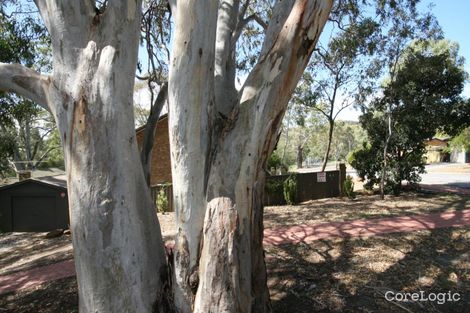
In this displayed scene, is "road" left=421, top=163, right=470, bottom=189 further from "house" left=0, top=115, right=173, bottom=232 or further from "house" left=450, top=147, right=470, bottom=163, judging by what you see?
"house" left=0, top=115, right=173, bottom=232

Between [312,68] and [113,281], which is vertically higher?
[312,68]

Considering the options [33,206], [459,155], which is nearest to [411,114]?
[33,206]

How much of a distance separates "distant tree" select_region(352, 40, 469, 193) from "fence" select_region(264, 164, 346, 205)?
1.38 meters

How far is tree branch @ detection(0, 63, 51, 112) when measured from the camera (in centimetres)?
350

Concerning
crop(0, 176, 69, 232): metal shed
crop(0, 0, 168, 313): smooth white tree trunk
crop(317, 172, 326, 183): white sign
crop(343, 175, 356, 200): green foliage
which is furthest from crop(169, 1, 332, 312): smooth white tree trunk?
crop(0, 176, 69, 232): metal shed

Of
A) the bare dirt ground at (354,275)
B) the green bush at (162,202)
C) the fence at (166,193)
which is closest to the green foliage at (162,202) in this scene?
the green bush at (162,202)

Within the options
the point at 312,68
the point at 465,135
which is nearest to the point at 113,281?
the point at 312,68

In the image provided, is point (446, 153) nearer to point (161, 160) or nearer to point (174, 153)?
point (161, 160)

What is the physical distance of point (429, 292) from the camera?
4859 mm

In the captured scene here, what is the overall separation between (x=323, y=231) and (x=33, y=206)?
13.6 m

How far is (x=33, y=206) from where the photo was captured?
16.8 m

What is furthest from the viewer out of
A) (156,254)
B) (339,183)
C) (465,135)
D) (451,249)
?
(465,135)

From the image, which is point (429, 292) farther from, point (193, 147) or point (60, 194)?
point (60, 194)

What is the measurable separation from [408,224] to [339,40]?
819 centimetres
